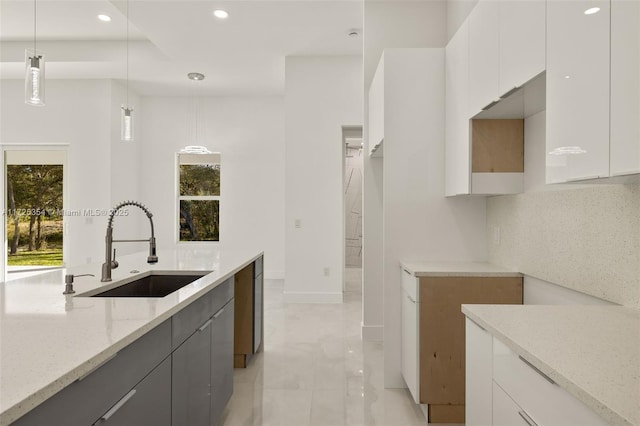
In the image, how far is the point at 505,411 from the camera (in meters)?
1.17

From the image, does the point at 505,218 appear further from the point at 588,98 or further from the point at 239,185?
the point at 239,185

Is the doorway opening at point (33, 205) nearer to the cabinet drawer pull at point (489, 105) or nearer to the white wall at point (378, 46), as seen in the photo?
the white wall at point (378, 46)

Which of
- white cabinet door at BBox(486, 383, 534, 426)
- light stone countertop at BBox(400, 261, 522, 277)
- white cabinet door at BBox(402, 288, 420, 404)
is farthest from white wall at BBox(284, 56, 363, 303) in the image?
white cabinet door at BBox(486, 383, 534, 426)

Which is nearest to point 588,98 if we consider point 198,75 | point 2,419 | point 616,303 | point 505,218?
point 616,303

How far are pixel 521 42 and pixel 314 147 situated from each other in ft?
12.1

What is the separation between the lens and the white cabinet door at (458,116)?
89.4 inches

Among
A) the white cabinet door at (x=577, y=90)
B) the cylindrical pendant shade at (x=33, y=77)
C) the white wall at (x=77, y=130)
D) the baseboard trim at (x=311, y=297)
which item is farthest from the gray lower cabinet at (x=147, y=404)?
the white wall at (x=77, y=130)

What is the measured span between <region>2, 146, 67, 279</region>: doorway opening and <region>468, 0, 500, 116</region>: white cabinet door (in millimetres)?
6239

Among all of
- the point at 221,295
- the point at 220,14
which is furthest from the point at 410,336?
the point at 220,14

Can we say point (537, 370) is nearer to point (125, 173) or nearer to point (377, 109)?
point (377, 109)

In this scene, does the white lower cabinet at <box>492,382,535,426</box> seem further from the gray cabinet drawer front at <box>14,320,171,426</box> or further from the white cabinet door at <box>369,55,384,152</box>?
the white cabinet door at <box>369,55,384,152</box>

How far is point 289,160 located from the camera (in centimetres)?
520

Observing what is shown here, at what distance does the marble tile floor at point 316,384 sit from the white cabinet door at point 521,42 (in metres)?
1.89

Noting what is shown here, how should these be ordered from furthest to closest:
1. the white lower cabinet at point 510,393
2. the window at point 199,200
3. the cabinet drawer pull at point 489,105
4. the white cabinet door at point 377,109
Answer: the window at point 199,200, the white cabinet door at point 377,109, the cabinet drawer pull at point 489,105, the white lower cabinet at point 510,393
